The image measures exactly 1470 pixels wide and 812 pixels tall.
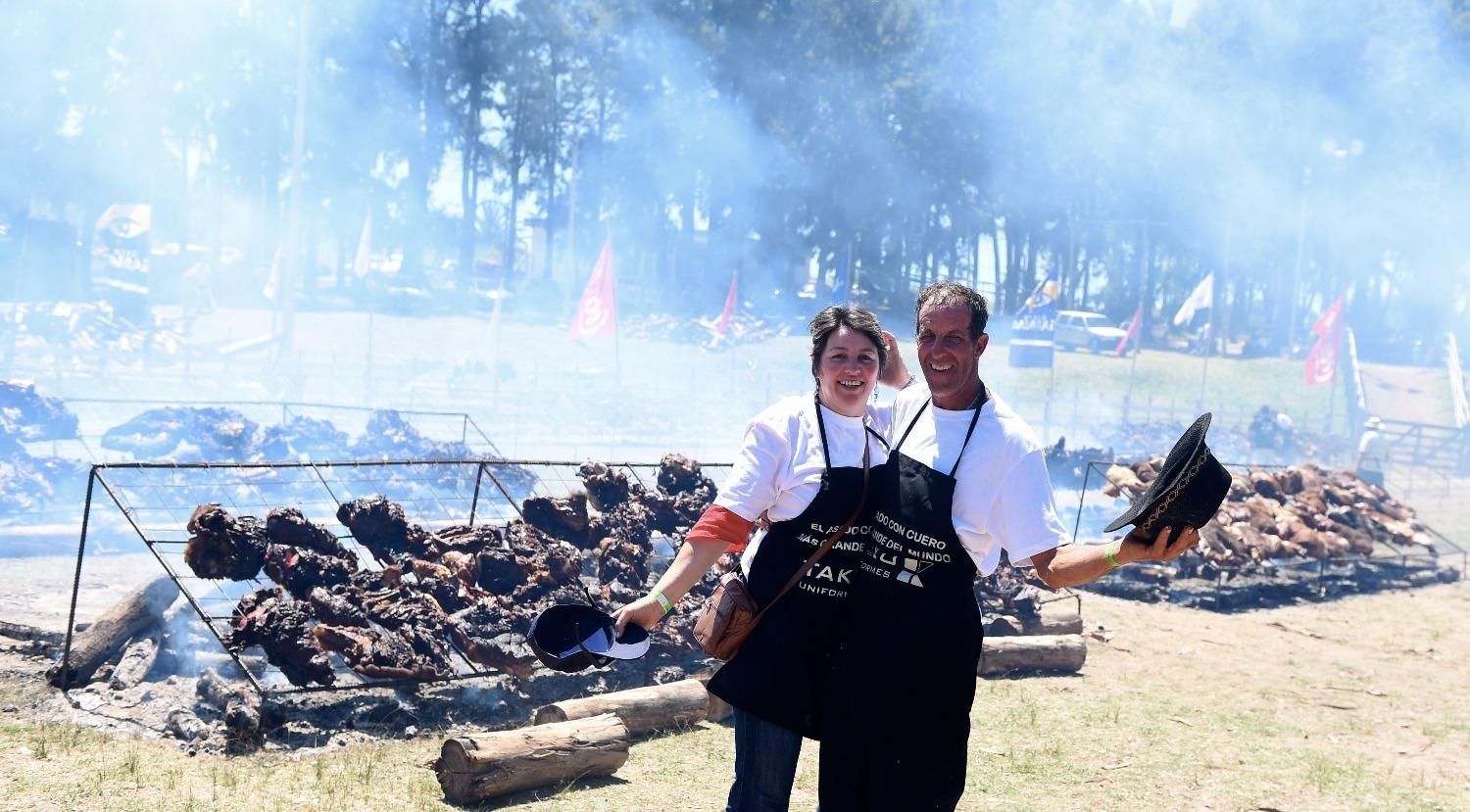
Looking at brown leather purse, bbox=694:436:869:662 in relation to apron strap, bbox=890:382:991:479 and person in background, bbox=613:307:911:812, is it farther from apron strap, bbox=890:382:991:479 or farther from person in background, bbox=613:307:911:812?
apron strap, bbox=890:382:991:479

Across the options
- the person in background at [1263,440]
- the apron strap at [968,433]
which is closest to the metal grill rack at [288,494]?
the apron strap at [968,433]

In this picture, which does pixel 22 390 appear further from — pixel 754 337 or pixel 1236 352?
pixel 1236 352

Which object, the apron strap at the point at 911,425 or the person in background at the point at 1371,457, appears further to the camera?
the person in background at the point at 1371,457

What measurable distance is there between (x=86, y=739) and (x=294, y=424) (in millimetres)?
10814

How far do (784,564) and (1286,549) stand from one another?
12156 millimetres

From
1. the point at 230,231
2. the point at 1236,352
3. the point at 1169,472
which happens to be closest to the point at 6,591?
the point at 1169,472

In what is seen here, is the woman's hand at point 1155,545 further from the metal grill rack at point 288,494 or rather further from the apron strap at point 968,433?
the metal grill rack at point 288,494

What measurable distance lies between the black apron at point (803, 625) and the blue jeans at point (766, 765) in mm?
44

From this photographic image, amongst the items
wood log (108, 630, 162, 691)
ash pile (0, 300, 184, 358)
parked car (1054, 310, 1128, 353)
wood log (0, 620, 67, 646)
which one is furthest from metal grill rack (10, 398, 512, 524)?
parked car (1054, 310, 1128, 353)

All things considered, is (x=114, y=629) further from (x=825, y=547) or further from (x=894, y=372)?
(x=825, y=547)

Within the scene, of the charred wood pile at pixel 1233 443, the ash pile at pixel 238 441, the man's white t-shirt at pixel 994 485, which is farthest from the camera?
the charred wood pile at pixel 1233 443

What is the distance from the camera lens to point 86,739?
220 inches

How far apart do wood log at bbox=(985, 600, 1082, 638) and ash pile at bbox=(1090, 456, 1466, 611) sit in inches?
105

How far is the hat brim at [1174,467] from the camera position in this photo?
106 inches
